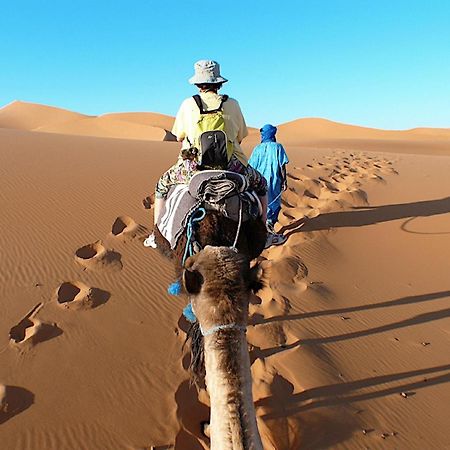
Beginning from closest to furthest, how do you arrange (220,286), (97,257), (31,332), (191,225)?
(220,286)
(191,225)
(31,332)
(97,257)

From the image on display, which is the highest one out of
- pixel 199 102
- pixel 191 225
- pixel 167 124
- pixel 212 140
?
pixel 199 102

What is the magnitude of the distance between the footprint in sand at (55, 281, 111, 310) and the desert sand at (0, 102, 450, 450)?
0.07 ft

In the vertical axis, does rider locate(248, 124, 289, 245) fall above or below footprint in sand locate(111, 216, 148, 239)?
above

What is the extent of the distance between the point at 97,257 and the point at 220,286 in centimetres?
405

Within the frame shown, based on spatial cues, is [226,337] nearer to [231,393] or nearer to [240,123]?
[231,393]

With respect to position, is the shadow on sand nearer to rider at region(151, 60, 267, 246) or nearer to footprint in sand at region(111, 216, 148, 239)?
footprint in sand at region(111, 216, 148, 239)

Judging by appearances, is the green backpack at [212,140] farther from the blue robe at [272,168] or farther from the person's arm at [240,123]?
the blue robe at [272,168]

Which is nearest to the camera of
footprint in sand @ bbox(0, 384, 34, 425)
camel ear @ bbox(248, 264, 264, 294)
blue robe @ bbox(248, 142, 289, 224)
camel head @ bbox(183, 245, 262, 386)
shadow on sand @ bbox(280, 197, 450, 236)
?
camel head @ bbox(183, 245, 262, 386)

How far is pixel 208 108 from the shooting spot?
3.21m

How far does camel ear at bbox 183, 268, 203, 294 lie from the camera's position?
1.81 meters

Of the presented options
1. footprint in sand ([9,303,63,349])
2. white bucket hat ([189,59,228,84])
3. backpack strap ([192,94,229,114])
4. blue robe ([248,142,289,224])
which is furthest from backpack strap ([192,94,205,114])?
blue robe ([248,142,289,224])

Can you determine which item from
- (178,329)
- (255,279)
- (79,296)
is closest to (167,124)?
(79,296)

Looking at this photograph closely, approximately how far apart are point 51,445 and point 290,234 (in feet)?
16.9

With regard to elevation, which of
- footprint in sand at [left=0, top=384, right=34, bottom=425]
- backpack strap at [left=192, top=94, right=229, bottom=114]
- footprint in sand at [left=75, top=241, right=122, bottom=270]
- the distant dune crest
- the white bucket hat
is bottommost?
the distant dune crest
